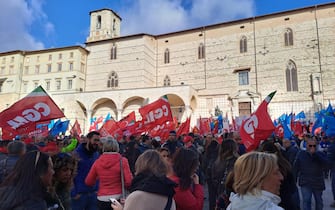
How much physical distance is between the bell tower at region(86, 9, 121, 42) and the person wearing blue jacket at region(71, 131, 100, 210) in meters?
37.6

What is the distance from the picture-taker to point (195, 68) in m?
33.1

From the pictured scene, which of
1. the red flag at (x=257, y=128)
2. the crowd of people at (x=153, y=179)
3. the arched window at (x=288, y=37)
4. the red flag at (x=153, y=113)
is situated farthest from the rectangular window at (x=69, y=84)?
the red flag at (x=257, y=128)

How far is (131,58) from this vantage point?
1359 inches

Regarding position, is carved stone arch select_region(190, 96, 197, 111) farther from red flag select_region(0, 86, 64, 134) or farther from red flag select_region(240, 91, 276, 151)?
red flag select_region(0, 86, 64, 134)

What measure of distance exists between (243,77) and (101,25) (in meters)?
23.9

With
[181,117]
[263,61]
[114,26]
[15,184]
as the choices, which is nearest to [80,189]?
[15,184]

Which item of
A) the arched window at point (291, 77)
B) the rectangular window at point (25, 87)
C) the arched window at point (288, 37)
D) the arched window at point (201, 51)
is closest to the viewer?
the arched window at point (291, 77)

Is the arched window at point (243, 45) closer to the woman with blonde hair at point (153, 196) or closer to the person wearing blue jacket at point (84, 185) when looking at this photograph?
the person wearing blue jacket at point (84, 185)

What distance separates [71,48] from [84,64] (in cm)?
282

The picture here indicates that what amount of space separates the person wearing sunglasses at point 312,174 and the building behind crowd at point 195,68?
75.6ft

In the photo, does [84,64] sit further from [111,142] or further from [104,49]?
[111,142]

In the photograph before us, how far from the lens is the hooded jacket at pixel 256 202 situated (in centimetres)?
170

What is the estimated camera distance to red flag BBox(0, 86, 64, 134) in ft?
17.7

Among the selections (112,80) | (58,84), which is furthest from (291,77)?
(58,84)
